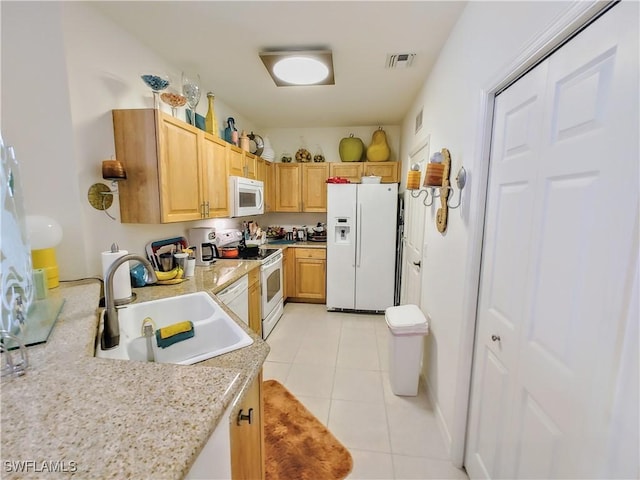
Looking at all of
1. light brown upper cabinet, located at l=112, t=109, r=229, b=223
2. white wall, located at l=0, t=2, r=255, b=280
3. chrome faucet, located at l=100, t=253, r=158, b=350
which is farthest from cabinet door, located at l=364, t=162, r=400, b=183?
chrome faucet, located at l=100, t=253, r=158, b=350

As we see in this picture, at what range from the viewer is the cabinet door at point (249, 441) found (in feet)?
2.84

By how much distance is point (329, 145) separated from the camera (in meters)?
4.21

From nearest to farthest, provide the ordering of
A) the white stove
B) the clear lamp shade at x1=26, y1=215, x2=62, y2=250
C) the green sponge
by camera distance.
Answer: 1. the green sponge
2. the clear lamp shade at x1=26, y1=215, x2=62, y2=250
3. the white stove

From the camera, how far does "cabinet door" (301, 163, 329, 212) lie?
4.04 metres

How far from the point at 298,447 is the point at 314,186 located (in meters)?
3.21

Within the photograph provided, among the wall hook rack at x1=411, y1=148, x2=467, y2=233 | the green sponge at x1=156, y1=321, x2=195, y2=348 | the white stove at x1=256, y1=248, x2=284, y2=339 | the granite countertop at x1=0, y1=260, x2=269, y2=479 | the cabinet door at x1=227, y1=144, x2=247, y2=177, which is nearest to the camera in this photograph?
the granite countertop at x1=0, y1=260, x2=269, y2=479

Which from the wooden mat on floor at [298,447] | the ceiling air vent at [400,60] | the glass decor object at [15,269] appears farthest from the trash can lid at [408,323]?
the ceiling air vent at [400,60]

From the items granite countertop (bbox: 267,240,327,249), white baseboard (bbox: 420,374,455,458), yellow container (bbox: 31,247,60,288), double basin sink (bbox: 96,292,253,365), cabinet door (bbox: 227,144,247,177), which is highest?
cabinet door (bbox: 227,144,247,177)

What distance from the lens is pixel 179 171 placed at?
1959 mm

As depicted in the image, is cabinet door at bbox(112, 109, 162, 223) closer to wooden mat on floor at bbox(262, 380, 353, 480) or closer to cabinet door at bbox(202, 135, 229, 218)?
cabinet door at bbox(202, 135, 229, 218)

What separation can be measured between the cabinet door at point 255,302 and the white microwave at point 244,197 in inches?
26.4

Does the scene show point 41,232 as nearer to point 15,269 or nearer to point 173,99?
point 15,269

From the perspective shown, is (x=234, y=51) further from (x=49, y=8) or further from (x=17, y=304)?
(x=17, y=304)

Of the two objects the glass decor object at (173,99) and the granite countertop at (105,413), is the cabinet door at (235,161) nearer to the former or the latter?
the glass decor object at (173,99)
